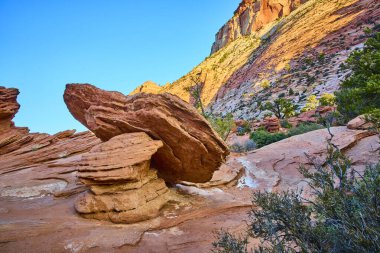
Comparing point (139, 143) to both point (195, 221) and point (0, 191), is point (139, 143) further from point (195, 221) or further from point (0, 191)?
point (0, 191)

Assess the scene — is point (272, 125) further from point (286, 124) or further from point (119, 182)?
point (119, 182)

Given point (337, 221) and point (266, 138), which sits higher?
point (337, 221)

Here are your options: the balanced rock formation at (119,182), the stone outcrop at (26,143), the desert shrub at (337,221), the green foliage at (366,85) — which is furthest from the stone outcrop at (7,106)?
the green foliage at (366,85)

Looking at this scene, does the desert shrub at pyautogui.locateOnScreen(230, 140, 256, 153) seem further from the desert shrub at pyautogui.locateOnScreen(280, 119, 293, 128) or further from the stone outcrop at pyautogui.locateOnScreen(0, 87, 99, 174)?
the desert shrub at pyautogui.locateOnScreen(280, 119, 293, 128)

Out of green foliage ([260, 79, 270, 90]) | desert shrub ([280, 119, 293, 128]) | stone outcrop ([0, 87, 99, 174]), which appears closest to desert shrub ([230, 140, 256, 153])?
stone outcrop ([0, 87, 99, 174])

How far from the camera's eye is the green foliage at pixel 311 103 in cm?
3681

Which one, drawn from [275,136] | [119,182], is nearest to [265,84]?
[275,136]

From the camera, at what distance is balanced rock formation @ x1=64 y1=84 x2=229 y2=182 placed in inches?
317

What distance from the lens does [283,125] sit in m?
31.4

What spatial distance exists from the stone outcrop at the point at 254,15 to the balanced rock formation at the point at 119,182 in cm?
8733

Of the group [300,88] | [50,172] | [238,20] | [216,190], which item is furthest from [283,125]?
[238,20]

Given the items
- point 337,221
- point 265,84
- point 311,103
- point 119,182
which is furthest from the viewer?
point 265,84

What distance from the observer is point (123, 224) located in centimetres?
711

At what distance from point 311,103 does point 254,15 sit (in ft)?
197
